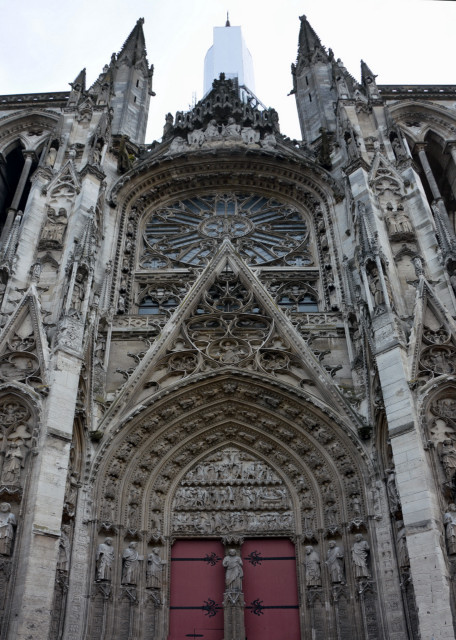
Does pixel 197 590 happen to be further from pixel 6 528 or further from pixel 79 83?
pixel 79 83

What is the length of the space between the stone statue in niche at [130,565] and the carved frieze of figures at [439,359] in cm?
558

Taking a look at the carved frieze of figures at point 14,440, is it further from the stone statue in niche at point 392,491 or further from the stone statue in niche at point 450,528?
the stone statue in niche at point 450,528

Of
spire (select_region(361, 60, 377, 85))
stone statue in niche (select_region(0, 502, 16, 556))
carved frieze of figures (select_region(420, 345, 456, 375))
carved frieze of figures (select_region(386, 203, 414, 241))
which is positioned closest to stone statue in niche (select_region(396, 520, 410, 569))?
carved frieze of figures (select_region(420, 345, 456, 375))

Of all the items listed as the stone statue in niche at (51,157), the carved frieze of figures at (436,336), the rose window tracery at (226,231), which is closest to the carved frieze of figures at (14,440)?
the rose window tracery at (226,231)

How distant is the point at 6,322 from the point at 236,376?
4.31 meters

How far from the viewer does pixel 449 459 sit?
9500 mm

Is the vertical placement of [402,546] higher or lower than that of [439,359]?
lower

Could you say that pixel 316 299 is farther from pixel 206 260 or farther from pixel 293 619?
pixel 293 619

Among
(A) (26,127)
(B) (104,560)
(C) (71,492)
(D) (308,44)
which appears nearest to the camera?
(B) (104,560)

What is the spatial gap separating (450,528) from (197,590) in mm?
4380

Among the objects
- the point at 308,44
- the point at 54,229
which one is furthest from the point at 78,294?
the point at 308,44

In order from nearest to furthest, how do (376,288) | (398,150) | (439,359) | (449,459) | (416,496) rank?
(416,496)
(449,459)
(439,359)
(376,288)
(398,150)

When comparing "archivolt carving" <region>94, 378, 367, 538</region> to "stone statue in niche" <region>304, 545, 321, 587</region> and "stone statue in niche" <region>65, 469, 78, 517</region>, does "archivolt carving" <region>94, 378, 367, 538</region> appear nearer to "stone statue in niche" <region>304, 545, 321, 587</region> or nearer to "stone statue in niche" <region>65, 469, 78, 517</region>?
"stone statue in niche" <region>304, 545, 321, 587</region>

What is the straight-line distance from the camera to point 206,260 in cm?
1555
